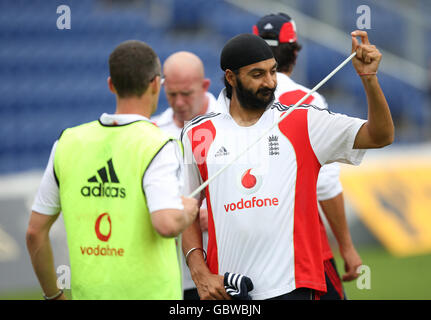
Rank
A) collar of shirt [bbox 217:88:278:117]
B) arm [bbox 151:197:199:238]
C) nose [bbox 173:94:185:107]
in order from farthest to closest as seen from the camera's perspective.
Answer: nose [bbox 173:94:185:107]
collar of shirt [bbox 217:88:278:117]
arm [bbox 151:197:199:238]

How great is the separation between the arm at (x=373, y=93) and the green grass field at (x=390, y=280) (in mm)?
4566

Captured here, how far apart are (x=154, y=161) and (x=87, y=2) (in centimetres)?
1123

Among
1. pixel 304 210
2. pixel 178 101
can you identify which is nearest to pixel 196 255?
pixel 304 210

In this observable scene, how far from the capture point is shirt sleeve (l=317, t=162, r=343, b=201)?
4.60 metres

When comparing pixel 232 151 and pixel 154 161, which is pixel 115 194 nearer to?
pixel 154 161

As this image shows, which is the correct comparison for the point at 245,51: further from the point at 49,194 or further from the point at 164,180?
the point at 49,194

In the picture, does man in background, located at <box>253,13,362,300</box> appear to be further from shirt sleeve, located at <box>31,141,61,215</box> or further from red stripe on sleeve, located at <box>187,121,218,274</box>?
shirt sleeve, located at <box>31,141,61,215</box>

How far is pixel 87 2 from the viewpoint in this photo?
13766mm

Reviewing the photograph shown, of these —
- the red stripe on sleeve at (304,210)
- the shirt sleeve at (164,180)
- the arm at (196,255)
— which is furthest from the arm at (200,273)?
the shirt sleeve at (164,180)

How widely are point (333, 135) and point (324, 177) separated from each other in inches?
38.6

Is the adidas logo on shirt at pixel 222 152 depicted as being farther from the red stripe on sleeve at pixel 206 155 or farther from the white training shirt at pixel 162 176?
the white training shirt at pixel 162 176

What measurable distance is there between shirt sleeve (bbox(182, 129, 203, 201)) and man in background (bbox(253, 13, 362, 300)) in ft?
2.65

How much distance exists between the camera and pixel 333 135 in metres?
3.67

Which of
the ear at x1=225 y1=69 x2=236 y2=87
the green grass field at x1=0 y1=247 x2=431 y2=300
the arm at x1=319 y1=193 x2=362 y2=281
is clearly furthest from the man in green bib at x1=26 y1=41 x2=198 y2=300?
the green grass field at x1=0 y1=247 x2=431 y2=300
